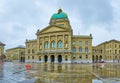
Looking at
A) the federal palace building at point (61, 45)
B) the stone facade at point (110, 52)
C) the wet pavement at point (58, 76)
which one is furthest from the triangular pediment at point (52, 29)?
the wet pavement at point (58, 76)

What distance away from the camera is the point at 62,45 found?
84.2m

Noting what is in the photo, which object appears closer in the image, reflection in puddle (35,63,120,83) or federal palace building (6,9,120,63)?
reflection in puddle (35,63,120,83)

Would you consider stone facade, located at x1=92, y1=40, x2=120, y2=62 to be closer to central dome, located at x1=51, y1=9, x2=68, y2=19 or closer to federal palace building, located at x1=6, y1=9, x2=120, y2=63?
federal palace building, located at x1=6, y1=9, x2=120, y2=63

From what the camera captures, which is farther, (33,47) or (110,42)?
(110,42)

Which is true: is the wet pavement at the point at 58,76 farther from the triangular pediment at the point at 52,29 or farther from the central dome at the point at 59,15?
the central dome at the point at 59,15

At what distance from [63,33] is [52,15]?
19776 mm

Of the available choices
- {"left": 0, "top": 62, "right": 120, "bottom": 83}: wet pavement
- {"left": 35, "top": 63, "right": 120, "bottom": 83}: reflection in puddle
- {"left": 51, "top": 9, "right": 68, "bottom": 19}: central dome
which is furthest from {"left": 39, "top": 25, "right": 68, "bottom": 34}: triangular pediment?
{"left": 35, "top": 63, "right": 120, "bottom": 83}: reflection in puddle

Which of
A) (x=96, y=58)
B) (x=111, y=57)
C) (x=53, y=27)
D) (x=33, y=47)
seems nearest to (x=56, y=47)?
(x=53, y=27)

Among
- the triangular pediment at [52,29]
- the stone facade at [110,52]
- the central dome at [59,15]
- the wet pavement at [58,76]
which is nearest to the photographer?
the wet pavement at [58,76]

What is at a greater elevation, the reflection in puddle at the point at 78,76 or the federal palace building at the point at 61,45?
the federal palace building at the point at 61,45

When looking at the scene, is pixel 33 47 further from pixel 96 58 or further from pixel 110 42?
pixel 110 42

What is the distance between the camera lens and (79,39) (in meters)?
86.8

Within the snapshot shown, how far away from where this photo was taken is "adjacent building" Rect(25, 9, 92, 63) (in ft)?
272

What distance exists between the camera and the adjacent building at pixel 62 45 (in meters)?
82.9
